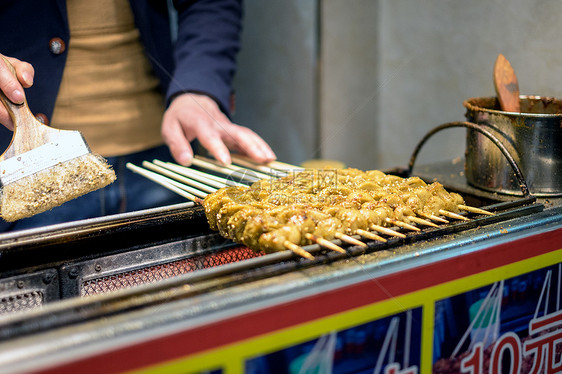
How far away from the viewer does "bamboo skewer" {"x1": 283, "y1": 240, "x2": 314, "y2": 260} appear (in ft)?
4.78

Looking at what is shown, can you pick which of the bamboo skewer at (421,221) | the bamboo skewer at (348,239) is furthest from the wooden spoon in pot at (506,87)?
the bamboo skewer at (348,239)

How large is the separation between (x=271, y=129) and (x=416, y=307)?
14.0ft

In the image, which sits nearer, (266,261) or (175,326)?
(175,326)

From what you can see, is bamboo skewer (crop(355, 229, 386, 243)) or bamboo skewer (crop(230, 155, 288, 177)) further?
bamboo skewer (crop(230, 155, 288, 177))

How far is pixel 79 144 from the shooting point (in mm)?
1923

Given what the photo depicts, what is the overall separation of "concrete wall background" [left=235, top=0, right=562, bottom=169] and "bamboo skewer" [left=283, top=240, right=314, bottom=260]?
100 inches

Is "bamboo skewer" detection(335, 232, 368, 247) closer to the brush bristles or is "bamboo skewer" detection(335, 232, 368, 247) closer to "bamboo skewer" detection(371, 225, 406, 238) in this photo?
"bamboo skewer" detection(371, 225, 406, 238)

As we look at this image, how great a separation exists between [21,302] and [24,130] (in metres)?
0.64

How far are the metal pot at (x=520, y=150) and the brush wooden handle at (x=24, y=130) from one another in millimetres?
1884

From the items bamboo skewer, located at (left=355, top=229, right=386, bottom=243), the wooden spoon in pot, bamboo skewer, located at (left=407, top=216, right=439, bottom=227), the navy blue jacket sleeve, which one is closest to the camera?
bamboo skewer, located at (left=355, top=229, right=386, bottom=243)

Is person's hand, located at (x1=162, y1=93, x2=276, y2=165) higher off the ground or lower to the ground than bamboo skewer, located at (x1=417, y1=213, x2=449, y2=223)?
higher

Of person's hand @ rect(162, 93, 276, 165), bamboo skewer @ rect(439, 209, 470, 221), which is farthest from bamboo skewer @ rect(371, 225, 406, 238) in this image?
person's hand @ rect(162, 93, 276, 165)

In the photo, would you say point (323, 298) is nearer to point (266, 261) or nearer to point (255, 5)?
point (266, 261)

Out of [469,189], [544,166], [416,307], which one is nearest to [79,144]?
[416,307]
